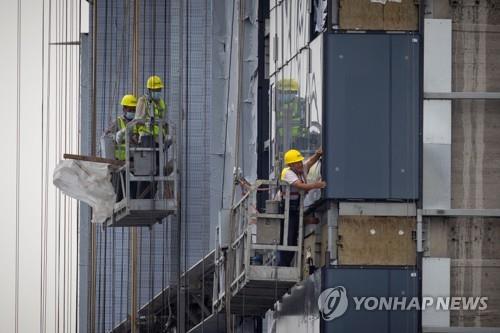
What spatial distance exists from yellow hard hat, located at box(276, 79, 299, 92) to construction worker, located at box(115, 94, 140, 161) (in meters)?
3.09

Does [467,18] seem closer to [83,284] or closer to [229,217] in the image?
[229,217]

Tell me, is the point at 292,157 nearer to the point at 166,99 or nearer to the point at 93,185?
the point at 93,185

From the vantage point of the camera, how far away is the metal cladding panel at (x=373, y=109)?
45406 mm

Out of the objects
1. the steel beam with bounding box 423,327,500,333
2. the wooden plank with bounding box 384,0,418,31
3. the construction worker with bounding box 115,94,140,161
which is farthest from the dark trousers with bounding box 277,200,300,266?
the construction worker with bounding box 115,94,140,161

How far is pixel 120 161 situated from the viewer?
4850 cm

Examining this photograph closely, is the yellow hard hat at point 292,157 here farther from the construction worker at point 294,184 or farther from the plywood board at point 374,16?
the plywood board at point 374,16

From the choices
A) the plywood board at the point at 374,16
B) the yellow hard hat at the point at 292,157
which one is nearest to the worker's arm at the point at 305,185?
the yellow hard hat at the point at 292,157

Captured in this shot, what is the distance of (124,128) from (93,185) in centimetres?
191

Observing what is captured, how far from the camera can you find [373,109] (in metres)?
45.5

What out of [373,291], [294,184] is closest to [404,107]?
[294,184]

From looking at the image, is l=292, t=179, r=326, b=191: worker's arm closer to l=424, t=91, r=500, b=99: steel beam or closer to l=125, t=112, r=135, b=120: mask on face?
l=424, t=91, r=500, b=99: steel beam

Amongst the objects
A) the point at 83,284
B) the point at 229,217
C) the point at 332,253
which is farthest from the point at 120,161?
the point at 83,284

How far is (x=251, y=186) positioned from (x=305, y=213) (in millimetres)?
2327

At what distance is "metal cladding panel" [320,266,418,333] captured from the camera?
45.4 meters
